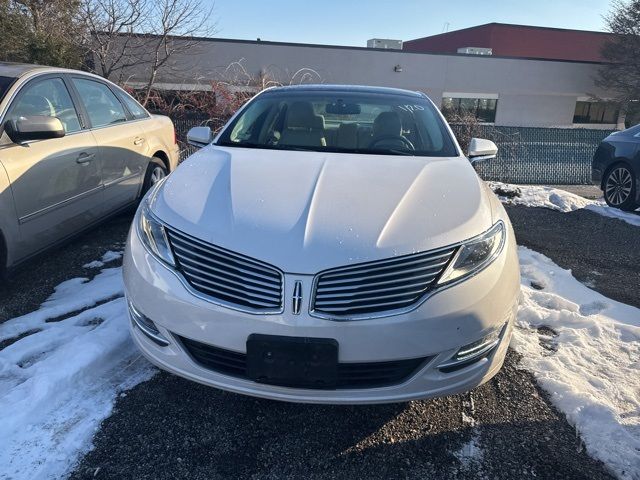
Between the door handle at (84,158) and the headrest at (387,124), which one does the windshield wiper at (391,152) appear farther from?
the door handle at (84,158)

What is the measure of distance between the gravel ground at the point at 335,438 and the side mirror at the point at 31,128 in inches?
74.5

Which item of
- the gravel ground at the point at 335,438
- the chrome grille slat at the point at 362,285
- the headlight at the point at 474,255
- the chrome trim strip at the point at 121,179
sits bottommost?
the gravel ground at the point at 335,438

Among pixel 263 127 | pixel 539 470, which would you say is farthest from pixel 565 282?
pixel 263 127

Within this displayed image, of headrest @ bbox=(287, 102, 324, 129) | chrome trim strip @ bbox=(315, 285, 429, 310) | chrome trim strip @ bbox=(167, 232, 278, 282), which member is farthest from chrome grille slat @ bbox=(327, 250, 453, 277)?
headrest @ bbox=(287, 102, 324, 129)

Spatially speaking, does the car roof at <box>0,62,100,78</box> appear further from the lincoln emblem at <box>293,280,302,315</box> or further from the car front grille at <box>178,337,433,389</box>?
the lincoln emblem at <box>293,280,302,315</box>

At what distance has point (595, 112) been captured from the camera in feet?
98.9

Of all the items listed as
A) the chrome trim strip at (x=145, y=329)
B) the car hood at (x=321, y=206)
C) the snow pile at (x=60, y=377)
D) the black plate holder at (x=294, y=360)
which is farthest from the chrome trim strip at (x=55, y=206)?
the black plate holder at (x=294, y=360)

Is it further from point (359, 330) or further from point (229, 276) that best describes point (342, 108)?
point (359, 330)

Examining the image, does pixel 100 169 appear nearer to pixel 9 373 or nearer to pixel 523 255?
pixel 9 373

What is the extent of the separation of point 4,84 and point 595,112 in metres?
33.8

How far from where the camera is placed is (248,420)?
2.30 metres

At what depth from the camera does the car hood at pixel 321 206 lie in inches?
78.0

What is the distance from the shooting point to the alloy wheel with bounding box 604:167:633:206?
23.0 ft

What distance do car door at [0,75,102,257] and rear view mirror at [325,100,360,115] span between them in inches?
79.6
